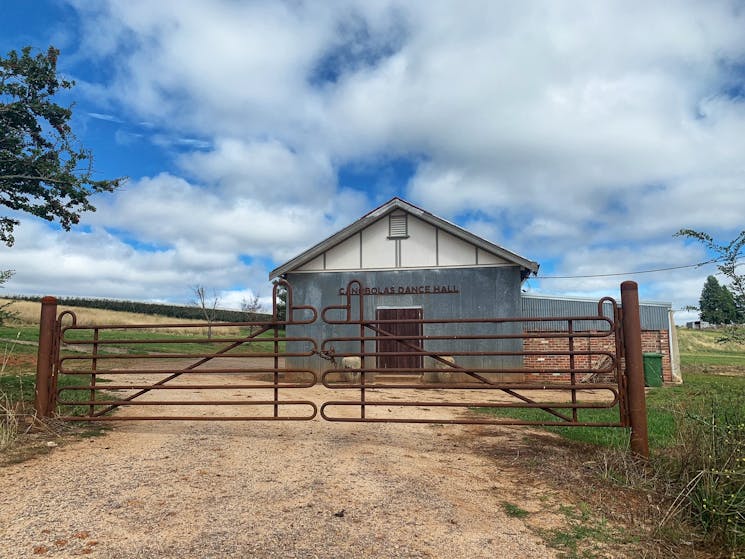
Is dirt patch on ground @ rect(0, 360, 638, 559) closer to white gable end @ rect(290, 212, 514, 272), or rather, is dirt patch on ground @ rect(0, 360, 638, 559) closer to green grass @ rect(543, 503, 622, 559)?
green grass @ rect(543, 503, 622, 559)

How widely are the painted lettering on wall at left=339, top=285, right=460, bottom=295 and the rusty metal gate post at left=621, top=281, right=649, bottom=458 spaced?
9517 mm

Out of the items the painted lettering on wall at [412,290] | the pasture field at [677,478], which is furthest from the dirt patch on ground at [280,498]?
the painted lettering on wall at [412,290]

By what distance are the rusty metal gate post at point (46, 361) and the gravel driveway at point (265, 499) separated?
3.00ft

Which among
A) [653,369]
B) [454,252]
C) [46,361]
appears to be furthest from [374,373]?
[653,369]

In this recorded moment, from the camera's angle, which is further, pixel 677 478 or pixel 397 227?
pixel 397 227

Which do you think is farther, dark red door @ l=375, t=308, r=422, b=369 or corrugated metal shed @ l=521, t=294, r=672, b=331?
corrugated metal shed @ l=521, t=294, r=672, b=331

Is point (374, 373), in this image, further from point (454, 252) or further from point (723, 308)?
point (723, 308)

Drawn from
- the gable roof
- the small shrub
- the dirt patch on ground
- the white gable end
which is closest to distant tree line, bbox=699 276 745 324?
the small shrub

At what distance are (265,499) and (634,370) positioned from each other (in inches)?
154

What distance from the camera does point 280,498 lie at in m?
4.07

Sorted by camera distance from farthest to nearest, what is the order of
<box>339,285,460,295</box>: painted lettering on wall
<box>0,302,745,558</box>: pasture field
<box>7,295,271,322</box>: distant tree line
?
<box>7,295,271,322</box>: distant tree line, <box>339,285,460,295</box>: painted lettering on wall, <box>0,302,745,558</box>: pasture field

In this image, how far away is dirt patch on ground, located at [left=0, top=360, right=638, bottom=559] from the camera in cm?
333

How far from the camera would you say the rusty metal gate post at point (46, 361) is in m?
6.25

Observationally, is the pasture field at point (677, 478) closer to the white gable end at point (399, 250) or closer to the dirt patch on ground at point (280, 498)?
the dirt patch on ground at point (280, 498)
